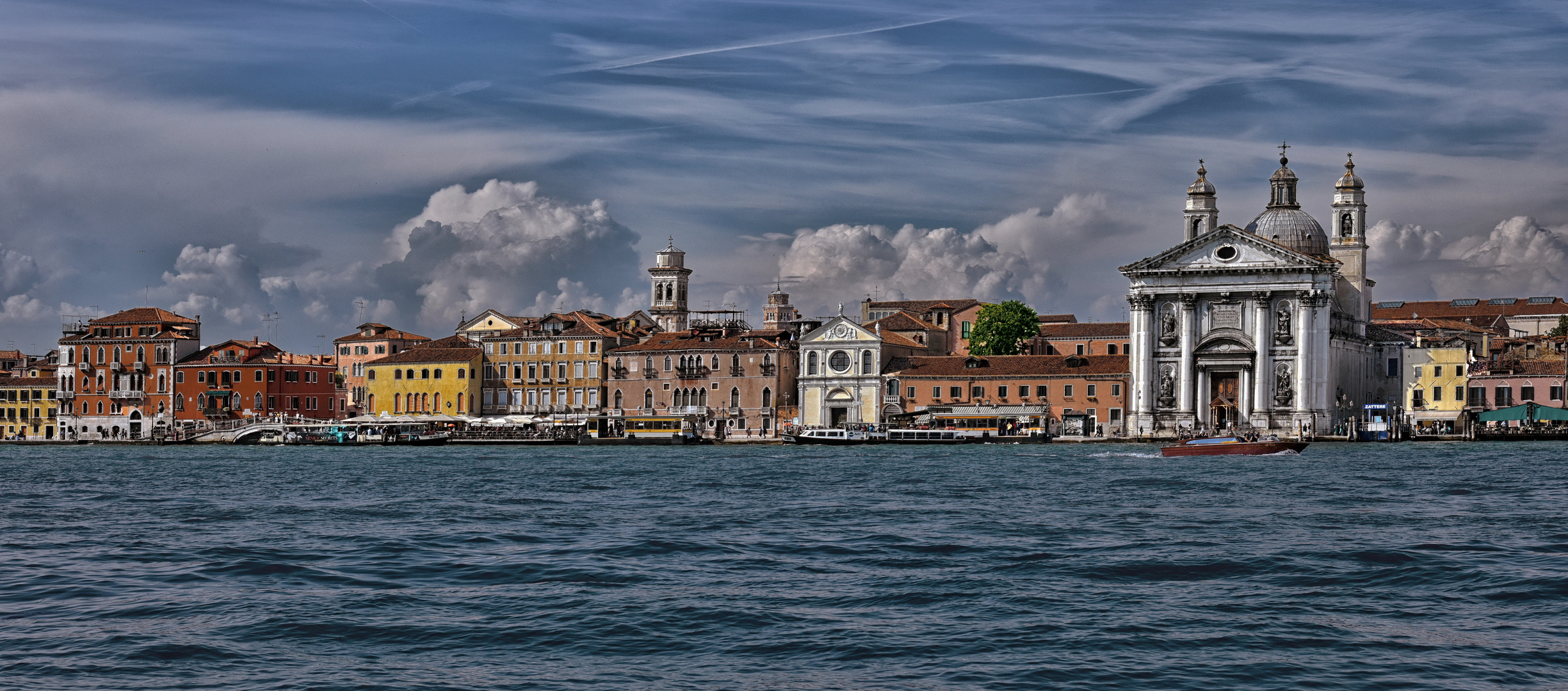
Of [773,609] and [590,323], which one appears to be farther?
[590,323]

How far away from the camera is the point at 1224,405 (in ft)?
216

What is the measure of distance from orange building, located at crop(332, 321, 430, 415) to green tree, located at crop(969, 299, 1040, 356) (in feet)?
88.4

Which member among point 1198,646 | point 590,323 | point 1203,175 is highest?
point 1203,175

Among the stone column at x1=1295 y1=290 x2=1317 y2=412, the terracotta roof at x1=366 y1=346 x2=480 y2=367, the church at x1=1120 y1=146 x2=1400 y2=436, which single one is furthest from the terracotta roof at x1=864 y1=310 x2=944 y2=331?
the stone column at x1=1295 y1=290 x2=1317 y2=412

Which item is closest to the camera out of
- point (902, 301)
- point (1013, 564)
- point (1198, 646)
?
point (1198, 646)

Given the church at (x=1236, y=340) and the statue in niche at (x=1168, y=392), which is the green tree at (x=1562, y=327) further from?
the statue in niche at (x=1168, y=392)

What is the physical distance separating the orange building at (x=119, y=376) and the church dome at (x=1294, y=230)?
50073mm

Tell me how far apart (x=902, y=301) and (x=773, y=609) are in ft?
242

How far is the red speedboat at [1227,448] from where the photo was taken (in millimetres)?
48250

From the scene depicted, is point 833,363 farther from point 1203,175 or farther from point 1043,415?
point 1203,175

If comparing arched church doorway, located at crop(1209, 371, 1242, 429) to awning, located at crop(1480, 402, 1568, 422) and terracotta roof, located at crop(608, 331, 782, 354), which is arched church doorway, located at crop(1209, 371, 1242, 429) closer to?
awning, located at crop(1480, 402, 1568, 422)

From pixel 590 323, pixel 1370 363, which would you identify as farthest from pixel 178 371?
pixel 1370 363

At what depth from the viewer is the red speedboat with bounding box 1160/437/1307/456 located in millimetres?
48250

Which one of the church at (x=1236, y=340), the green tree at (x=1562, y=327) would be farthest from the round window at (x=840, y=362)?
the green tree at (x=1562, y=327)
